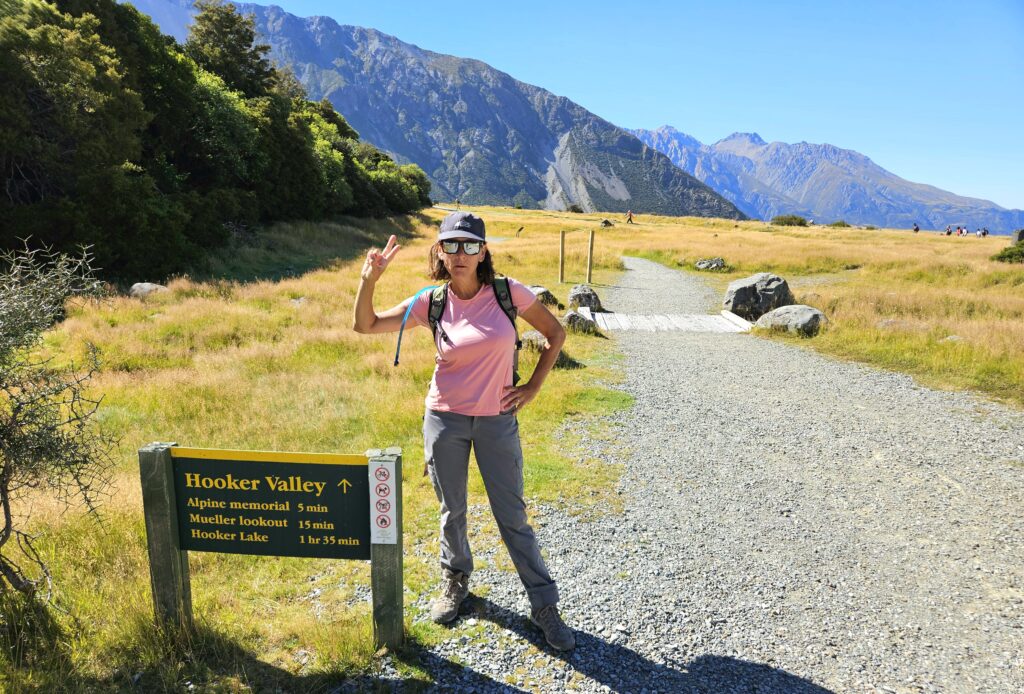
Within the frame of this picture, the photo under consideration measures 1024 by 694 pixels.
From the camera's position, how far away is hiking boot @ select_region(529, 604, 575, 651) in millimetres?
3523

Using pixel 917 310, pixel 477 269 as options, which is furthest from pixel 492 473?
pixel 917 310

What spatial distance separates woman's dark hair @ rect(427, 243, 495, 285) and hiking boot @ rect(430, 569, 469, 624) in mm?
1947

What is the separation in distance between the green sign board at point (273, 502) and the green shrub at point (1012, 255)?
31.8 meters

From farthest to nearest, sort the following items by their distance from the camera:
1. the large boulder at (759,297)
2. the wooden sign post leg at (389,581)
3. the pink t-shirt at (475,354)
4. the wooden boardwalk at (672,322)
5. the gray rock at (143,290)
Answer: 1. the large boulder at (759,297)
2. the gray rock at (143,290)
3. the wooden boardwalk at (672,322)
4. the pink t-shirt at (475,354)
5. the wooden sign post leg at (389,581)

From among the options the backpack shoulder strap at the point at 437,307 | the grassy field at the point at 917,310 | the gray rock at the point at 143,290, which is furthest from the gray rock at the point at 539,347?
the gray rock at the point at 143,290

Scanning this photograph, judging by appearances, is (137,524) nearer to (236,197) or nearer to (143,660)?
(143,660)

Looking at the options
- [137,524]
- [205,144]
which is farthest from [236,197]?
[137,524]

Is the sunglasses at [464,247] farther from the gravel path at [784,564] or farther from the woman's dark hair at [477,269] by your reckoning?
the gravel path at [784,564]

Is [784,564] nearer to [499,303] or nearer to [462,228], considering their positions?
[499,303]

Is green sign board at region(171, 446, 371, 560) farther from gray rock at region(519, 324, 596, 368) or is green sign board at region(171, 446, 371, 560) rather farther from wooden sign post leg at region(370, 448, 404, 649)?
gray rock at region(519, 324, 596, 368)

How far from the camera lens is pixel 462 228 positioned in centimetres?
323

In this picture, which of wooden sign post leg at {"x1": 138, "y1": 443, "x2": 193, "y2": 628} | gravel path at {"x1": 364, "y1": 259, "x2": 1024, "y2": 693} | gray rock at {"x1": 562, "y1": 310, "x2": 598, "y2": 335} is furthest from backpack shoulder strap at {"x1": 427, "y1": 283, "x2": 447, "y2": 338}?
gray rock at {"x1": 562, "y1": 310, "x2": 598, "y2": 335}

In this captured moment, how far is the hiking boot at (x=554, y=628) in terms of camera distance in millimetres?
3523

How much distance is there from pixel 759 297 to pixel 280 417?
1358 centimetres
